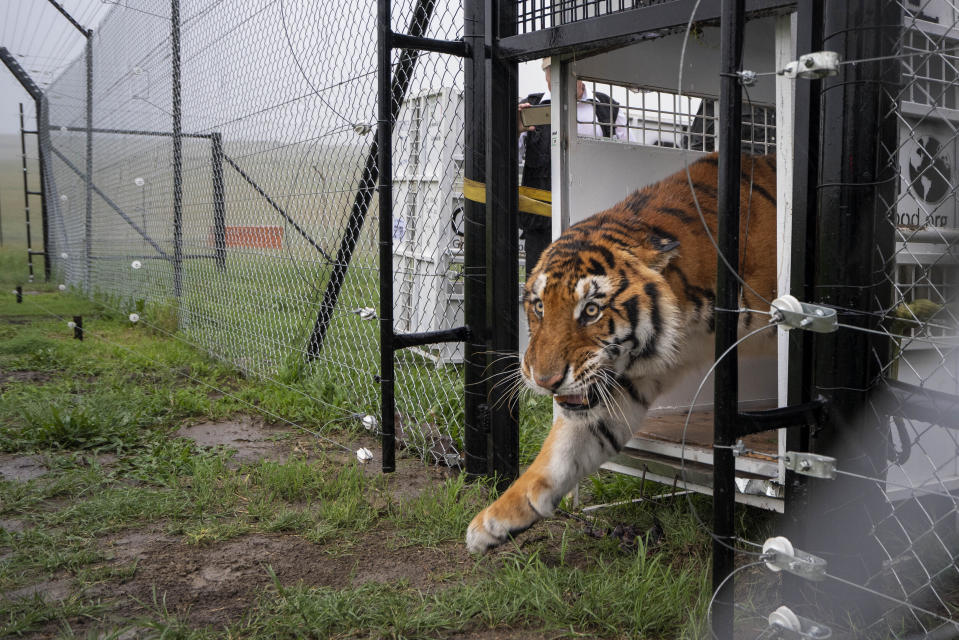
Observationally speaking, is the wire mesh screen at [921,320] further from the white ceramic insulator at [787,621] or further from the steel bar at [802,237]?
the white ceramic insulator at [787,621]

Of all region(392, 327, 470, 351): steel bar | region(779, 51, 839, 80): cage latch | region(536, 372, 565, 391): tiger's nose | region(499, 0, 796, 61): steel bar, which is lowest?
region(536, 372, 565, 391): tiger's nose

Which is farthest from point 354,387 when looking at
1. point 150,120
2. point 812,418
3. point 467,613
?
point 150,120

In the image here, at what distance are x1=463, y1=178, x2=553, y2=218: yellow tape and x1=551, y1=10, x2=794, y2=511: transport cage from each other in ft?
0.74

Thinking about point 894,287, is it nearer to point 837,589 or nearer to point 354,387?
point 837,589

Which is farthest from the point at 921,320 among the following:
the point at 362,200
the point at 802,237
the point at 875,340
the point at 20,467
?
the point at 20,467

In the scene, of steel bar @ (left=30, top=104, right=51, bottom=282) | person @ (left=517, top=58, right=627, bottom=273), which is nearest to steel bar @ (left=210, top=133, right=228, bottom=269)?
person @ (left=517, top=58, right=627, bottom=273)

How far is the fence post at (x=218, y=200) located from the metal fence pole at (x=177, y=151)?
86 centimetres

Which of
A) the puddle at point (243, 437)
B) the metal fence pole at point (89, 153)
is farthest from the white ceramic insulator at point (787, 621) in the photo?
the metal fence pole at point (89, 153)

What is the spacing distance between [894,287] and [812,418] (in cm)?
36

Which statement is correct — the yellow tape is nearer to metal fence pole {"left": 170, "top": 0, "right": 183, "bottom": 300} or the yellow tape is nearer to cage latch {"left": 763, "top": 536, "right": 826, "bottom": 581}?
cage latch {"left": 763, "top": 536, "right": 826, "bottom": 581}

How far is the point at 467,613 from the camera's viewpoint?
6.81 feet

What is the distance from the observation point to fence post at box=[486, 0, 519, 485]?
291 centimetres

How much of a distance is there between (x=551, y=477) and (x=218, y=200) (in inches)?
156

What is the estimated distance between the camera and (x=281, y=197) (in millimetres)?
4512
